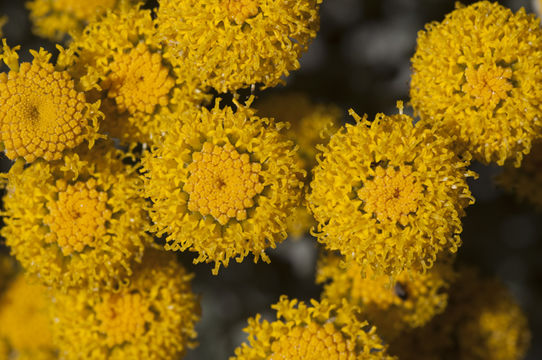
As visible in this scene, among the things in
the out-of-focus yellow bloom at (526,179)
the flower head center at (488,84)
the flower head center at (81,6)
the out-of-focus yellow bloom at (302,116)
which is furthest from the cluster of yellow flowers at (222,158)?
the out-of-focus yellow bloom at (302,116)

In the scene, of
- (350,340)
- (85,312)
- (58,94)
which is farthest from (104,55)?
(350,340)

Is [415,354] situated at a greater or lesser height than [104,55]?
lesser

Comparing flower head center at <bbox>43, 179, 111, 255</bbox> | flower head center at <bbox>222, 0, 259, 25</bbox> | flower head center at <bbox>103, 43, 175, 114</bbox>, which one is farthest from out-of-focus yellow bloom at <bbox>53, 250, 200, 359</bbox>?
flower head center at <bbox>222, 0, 259, 25</bbox>

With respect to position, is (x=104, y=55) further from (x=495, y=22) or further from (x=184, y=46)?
(x=495, y=22)

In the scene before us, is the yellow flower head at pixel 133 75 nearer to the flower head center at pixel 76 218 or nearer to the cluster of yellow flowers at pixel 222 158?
the cluster of yellow flowers at pixel 222 158

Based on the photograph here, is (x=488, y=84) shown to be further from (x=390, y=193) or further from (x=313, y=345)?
(x=313, y=345)

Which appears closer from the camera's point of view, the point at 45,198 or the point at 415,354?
the point at 45,198

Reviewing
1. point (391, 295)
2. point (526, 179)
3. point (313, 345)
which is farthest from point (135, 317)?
point (526, 179)

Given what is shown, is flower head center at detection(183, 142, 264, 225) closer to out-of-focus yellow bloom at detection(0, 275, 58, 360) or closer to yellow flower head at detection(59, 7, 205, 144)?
yellow flower head at detection(59, 7, 205, 144)
